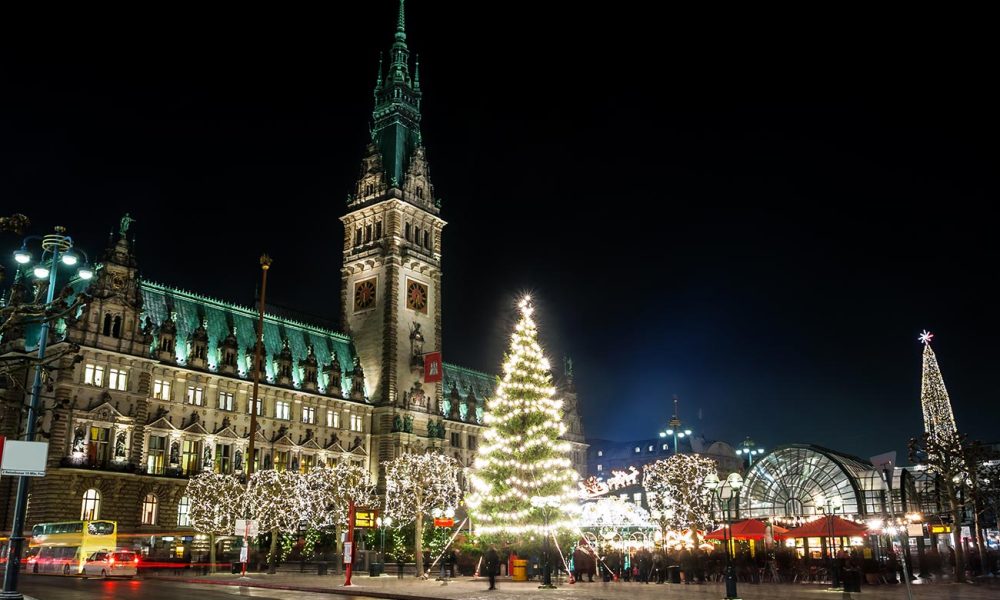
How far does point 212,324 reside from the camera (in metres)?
85.9

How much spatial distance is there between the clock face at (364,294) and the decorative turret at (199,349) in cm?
2379

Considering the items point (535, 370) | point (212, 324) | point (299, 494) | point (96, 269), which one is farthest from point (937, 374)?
point (96, 269)

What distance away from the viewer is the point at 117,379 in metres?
70.9

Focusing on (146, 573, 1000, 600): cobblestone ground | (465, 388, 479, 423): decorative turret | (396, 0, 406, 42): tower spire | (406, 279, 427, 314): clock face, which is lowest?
(146, 573, 1000, 600): cobblestone ground

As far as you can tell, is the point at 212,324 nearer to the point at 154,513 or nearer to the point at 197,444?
the point at 197,444

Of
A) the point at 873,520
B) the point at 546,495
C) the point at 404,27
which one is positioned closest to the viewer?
the point at 546,495

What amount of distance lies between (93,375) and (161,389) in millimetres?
7507

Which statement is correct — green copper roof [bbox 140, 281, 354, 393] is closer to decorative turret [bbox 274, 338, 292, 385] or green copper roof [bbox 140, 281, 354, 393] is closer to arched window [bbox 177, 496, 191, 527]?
decorative turret [bbox 274, 338, 292, 385]

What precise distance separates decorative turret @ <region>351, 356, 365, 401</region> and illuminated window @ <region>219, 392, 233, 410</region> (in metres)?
16.2

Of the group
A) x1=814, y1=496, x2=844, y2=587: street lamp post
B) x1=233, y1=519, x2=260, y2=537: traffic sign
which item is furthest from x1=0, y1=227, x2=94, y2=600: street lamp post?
x1=814, y1=496, x2=844, y2=587: street lamp post

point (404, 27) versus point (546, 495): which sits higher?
point (404, 27)

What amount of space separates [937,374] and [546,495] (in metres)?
52.4

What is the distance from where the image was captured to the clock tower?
97.3 m

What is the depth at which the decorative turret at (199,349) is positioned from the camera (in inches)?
3118
